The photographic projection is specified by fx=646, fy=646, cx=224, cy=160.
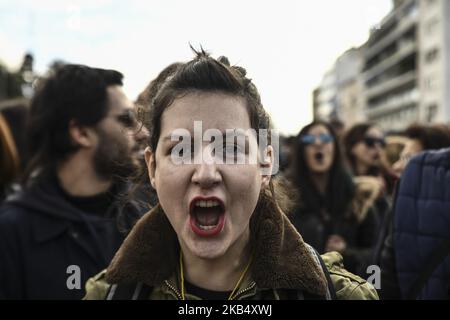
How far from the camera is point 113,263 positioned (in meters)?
1.83

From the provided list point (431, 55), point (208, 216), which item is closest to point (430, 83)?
point (431, 55)

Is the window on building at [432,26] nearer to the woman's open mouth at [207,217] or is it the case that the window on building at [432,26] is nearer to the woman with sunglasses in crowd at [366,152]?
the woman with sunglasses in crowd at [366,152]

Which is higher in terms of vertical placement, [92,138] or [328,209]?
[92,138]

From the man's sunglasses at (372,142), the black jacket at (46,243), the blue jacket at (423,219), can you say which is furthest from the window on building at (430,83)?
the black jacket at (46,243)

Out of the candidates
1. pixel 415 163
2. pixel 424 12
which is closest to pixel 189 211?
pixel 415 163

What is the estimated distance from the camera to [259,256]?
1.68 meters

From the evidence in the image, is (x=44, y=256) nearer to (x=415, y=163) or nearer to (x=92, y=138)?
(x=92, y=138)

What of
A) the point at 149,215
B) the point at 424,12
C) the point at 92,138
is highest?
the point at 424,12

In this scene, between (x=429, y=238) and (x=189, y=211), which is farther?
(x=429, y=238)

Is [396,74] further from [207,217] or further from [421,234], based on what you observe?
[207,217]

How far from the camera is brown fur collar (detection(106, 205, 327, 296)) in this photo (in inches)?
65.4

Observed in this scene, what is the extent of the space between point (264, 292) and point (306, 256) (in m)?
0.15

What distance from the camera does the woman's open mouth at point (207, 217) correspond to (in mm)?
1426
